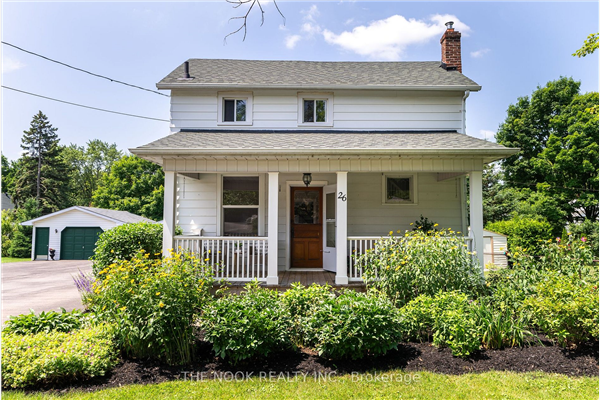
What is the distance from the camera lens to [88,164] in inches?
1703

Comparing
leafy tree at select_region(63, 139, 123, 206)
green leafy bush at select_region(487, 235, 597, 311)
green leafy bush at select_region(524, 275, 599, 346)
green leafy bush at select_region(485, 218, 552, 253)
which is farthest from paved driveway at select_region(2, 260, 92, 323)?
leafy tree at select_region(63, 139, 123, 206)

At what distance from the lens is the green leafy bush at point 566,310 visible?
4012 millimetres

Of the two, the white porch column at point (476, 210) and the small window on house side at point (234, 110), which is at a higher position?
the small window on house side at point (234, 110)

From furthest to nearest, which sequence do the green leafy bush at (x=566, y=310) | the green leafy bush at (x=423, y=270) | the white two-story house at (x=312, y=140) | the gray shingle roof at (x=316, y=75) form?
the gray shingle roof at (x=316, y=75) → the white two-story house at (x=312, y=140) → the green leafy bush at (x=423, y=270) → the green leafy bush at (x=566, y=310)

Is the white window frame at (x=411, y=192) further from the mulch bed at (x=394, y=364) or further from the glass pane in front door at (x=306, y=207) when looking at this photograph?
the mulch bed at (x=394, y=364)

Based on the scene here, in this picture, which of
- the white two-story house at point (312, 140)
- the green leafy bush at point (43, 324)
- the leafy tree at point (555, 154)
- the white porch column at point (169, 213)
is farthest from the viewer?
the leafy tree at point (555, 154)

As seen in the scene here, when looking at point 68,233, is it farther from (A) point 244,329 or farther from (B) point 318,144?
(A) point 244,329

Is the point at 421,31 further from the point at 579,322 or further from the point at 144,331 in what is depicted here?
the point at 144,331

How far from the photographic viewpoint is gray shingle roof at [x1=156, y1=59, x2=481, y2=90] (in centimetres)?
891

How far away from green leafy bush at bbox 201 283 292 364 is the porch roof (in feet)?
10.7

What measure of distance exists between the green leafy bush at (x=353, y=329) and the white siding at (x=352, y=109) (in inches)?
234

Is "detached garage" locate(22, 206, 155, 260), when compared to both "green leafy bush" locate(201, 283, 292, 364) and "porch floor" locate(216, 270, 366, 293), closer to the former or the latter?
"porch floor" locate(216, 270, 366, 293)

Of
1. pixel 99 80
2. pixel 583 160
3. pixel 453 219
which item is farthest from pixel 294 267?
pixel 583 160

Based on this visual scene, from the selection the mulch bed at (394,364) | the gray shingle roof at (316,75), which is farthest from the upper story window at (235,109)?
the mulch bed at (394,364)
